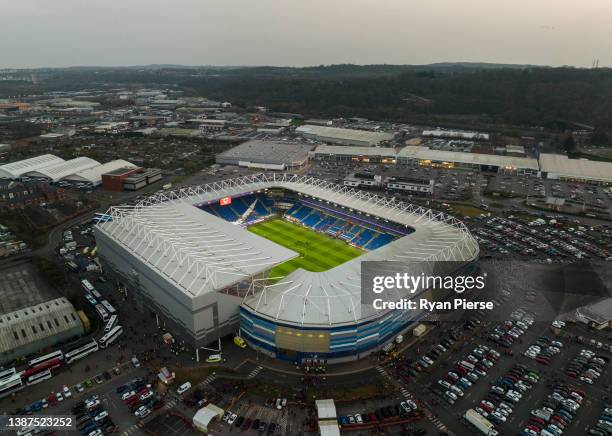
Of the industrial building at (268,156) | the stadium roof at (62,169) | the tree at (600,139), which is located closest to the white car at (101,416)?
the stadium roof at (62,169)

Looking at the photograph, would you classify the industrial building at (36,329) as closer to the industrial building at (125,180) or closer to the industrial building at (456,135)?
the industrial building at (125,180)

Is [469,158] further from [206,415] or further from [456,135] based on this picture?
[206,415]

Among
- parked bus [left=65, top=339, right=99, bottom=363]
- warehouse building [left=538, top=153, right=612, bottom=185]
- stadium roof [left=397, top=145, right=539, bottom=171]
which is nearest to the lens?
→ parked bus [left=65, top=339, right=99, bottom=363]

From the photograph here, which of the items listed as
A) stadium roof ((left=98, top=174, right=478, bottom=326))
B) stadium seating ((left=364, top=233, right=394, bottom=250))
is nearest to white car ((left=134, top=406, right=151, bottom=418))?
stadium roof ((left=98, top=174, right=478, bottom=326))

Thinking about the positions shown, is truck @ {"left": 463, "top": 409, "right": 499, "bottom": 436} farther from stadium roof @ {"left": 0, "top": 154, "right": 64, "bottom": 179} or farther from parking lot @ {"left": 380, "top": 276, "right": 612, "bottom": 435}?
stadium roof @ {"left": 0, "top": 154, "right": 64, "bottom": 179}

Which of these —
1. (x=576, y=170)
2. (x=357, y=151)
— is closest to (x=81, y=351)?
(x=357, y=151)

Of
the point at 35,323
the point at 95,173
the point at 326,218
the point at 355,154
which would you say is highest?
the point at 355,154
